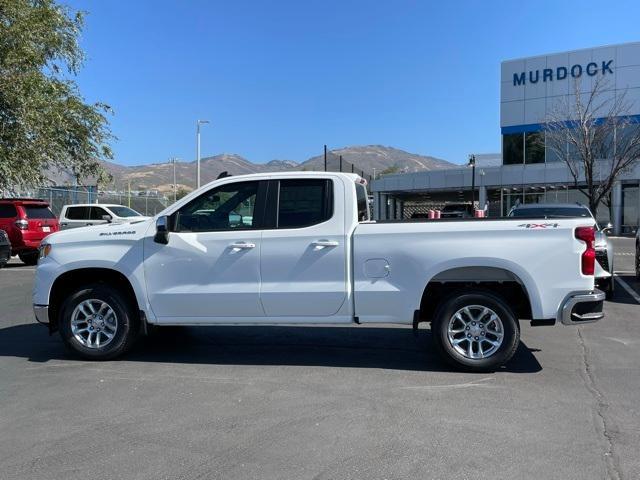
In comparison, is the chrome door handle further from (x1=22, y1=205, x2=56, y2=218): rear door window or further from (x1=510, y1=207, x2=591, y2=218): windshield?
(x1=22, y1=205, x2=56, y2=218): rear door window

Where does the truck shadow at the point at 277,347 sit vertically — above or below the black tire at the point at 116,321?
below

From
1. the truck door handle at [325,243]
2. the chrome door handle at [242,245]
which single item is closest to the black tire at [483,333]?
the truck door handle at [325,243]

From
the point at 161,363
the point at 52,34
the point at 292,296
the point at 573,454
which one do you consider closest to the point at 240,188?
the point at 292,296

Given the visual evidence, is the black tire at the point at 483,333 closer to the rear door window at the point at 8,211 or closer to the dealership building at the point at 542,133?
the rear door window at the point at 8,211

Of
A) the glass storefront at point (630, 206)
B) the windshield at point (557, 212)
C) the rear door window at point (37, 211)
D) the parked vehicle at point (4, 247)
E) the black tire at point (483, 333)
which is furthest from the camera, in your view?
the glass storefront at point (630, 206)

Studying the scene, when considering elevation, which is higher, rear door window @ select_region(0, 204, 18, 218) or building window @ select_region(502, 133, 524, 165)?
building window @ select_region(502, 133, 524, 165)

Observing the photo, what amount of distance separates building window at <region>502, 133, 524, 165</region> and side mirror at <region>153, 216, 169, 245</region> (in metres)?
35.7

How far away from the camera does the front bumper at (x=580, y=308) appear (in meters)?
5.57

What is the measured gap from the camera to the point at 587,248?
220 inches

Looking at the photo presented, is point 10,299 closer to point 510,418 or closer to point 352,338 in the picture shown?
point 352,338

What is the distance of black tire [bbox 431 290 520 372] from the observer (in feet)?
18.6

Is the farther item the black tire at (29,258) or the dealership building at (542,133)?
the dealership building at (542,133)

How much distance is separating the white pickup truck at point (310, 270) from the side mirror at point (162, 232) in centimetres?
1

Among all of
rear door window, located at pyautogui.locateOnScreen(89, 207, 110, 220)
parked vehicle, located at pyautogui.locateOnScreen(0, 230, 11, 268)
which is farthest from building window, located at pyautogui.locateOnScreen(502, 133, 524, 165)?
parked vehicle, located at pyautogui.locateOnScreen(0, 230, 11, 268)
